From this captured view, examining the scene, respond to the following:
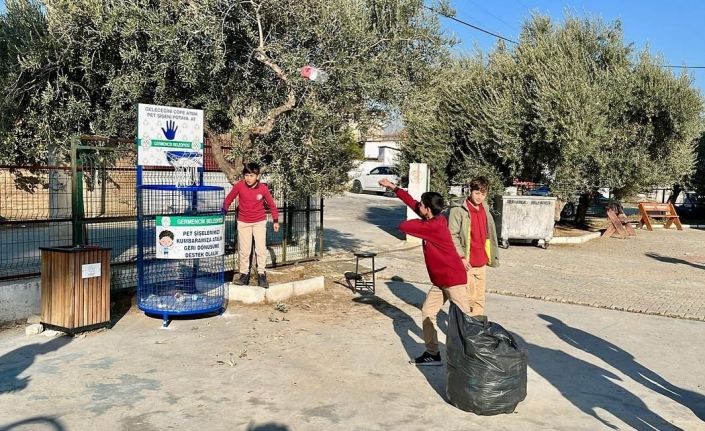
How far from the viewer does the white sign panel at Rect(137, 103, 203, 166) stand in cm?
679

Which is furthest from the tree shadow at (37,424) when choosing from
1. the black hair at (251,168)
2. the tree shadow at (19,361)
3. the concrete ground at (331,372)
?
the black hair at (251,168)

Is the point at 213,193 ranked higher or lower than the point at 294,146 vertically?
lower

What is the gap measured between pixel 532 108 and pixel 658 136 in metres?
4.66

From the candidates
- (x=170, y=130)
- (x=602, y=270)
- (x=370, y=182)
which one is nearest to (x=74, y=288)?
(x=170, y=130)

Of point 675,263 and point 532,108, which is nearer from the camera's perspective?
point 675,263

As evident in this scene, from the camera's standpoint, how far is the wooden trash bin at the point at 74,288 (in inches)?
245

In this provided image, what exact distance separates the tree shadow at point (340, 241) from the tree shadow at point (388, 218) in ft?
4.58

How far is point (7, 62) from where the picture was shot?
8008mm

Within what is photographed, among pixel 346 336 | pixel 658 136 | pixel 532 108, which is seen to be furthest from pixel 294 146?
pixel 658 136

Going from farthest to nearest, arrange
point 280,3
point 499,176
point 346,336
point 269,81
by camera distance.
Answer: point 499,176, point 269,81, point 280,3, point 346,336

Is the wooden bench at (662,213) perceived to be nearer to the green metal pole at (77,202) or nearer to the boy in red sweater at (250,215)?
the boy in red sweater at (250,215)

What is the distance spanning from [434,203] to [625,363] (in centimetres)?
261

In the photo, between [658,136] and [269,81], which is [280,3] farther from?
[658,136]

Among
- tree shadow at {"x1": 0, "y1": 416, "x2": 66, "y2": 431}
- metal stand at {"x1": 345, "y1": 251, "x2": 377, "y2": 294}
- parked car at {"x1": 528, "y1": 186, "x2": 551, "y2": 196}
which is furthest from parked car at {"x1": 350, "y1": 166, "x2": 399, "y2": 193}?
tree shadow at {"x1": 0, "y1": 416, "x2": 66, "y2": 431}
